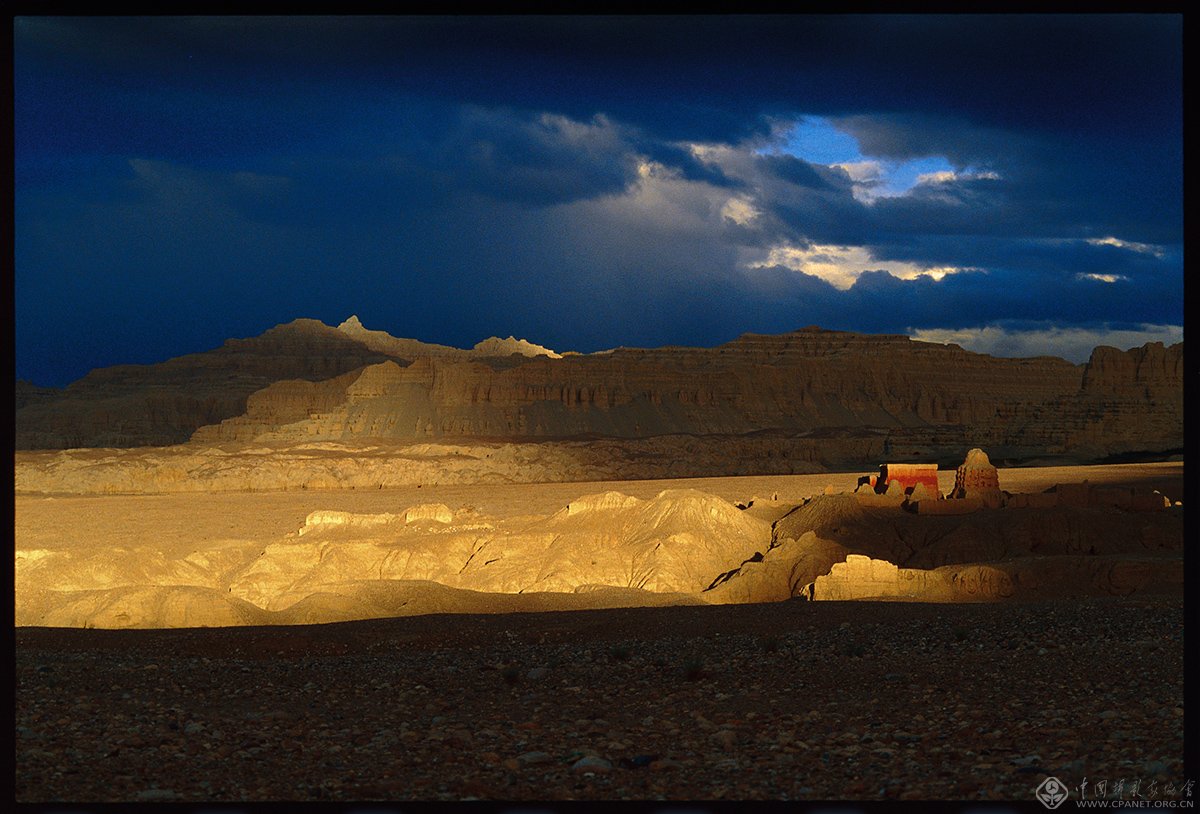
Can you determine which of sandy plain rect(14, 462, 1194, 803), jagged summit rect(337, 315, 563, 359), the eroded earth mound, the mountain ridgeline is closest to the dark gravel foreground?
sandy plain rect(14, 462, 1194, 803)

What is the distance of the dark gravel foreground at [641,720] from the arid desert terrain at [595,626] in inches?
1.6

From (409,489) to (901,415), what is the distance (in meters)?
67.5

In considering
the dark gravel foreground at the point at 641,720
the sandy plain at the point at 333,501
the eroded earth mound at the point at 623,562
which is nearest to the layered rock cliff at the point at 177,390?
the sandy plain at the point at 333,501

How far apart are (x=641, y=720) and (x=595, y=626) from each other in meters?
8.53

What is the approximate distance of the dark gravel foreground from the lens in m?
6.46

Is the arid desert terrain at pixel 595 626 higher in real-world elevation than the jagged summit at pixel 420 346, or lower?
lower

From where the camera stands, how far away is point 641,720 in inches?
334

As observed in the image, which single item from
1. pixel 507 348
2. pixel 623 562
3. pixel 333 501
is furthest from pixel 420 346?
pixel 623 562

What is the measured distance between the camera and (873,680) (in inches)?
386

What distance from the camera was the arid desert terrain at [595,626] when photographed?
6918 millimetres

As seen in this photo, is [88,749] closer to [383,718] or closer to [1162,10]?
[383,718]

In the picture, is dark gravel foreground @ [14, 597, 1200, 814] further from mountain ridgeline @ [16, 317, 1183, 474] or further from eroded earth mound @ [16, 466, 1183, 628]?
mountain ridgeline @ [16, 317, 1183, 474]

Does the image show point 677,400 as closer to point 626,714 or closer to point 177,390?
point 177,390

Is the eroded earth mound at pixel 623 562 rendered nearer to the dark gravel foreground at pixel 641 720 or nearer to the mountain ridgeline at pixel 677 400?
the dark gravel foreground at pixel 641 720
